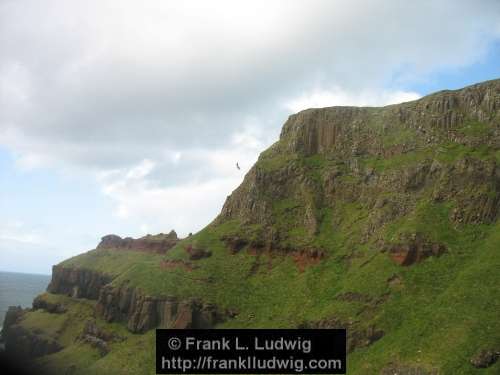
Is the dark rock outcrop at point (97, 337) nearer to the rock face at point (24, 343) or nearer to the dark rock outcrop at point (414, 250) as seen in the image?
the rock face at point (24, 343)

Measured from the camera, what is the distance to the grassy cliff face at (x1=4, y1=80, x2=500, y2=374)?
5131 centimetres

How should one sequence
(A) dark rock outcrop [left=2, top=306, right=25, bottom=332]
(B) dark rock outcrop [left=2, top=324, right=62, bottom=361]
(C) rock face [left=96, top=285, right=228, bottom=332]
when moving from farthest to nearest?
(A) dark rock outcrop [left=2, top=306, right=25, bottom=332] → (B) dark rock outcrop [left=2, top=324, right=62, bottom=361] → (C) rock face [left=96, top=285, right=228, bottom=332]

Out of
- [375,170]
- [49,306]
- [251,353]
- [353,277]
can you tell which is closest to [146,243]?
[49,306]

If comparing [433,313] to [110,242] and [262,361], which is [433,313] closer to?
[262,361]

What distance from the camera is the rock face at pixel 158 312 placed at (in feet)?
218

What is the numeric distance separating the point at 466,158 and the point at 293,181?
2536cm

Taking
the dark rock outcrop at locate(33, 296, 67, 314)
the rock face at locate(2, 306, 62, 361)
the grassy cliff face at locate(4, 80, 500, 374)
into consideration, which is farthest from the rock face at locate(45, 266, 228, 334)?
the dark rock outcrop at locate(33, 296, 67, 314)

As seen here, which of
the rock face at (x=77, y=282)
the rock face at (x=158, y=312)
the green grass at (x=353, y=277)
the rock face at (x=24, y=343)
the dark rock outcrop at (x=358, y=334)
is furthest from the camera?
the rock face at (x=77, y=282)

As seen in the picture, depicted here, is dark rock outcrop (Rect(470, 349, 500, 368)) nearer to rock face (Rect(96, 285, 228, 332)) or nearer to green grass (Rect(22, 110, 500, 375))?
green grass (Rect(22, 110, 500, 375))

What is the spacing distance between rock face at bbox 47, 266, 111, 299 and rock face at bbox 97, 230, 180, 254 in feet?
34.1

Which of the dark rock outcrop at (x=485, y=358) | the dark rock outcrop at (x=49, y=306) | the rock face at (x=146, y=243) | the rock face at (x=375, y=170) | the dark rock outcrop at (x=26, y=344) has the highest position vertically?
the rock face at (x=375, y=170)

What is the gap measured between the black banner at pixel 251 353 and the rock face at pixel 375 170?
17.0 m

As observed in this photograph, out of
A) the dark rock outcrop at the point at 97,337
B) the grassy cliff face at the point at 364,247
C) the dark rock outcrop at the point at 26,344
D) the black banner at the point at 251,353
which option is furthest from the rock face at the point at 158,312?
the dark rock outcrop at the point at 26,344

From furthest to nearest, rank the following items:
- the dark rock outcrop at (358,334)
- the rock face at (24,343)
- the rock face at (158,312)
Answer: the rock face at (24,343) < the rock face at (158,312) < the dark rock outcrop at (358,334)
